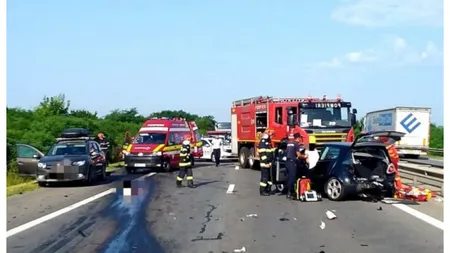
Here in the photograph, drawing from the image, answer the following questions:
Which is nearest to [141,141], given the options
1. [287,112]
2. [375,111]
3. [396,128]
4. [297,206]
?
[287,112]

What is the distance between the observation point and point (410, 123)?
37906 mm

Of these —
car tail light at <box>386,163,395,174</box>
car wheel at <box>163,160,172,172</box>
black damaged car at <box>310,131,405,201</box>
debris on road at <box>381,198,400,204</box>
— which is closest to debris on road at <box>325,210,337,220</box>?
black damaged car at <box>310,131,405,201</box>

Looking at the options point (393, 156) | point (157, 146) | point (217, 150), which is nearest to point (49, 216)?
point (393, 156)

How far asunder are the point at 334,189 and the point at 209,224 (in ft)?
15.7

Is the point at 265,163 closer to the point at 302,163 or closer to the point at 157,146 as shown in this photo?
the point at 302,163

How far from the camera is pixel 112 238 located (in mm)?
9680

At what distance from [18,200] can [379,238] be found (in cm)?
995

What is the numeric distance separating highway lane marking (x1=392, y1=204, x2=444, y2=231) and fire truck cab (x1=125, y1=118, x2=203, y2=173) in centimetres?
1430

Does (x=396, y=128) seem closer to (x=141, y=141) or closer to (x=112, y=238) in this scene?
(x=141, y=141)

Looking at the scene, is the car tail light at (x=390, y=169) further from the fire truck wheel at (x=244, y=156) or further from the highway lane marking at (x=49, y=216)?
the fire truck wheel at (x=244, y=156)

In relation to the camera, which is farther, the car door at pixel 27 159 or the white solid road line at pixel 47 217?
the car door at pixel 27 159

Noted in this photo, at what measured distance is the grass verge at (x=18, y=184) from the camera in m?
17.9

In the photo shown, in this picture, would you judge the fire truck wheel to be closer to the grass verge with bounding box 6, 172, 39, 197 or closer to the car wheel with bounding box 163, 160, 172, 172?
the car wheel with bounding box 163, 160, 172, 172

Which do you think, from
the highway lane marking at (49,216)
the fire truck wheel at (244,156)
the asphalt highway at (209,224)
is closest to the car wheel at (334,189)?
the asphalt highway at (209,224)
